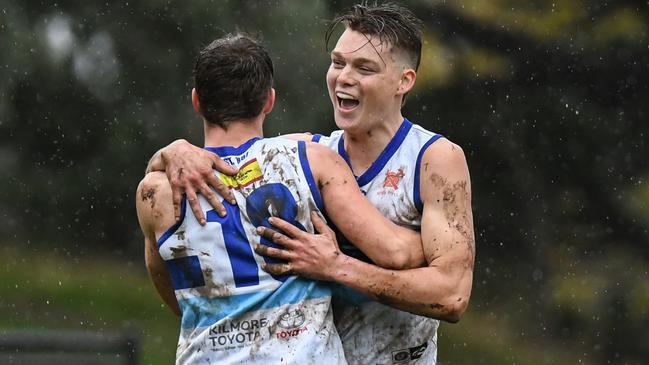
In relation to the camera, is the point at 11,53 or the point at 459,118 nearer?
the point at 459,118

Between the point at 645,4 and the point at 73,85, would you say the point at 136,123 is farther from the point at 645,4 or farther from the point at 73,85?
the point at 645,4

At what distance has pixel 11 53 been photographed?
14227mm

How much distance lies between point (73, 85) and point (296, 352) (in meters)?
11.2

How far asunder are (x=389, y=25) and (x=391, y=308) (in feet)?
3.20

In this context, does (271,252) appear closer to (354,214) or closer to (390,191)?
(354,214)

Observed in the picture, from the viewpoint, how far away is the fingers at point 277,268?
3.87m

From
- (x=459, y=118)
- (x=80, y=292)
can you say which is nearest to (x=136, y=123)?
(x=80, y=292)

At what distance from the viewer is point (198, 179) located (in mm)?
3893

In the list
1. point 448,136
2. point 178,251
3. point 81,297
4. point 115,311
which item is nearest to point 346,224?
point 178,251

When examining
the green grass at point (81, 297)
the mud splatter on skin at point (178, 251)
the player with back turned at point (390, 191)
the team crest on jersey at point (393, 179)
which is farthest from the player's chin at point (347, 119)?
the green grass at point (81, 297)

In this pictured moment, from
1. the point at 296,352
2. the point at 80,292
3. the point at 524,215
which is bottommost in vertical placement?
the point at 80,292

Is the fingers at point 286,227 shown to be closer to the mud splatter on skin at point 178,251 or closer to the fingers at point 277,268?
the fingers at point 277,268

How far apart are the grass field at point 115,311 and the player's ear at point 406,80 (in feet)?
28.2

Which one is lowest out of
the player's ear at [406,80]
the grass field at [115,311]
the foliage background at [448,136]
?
the grass field at [115,311]
